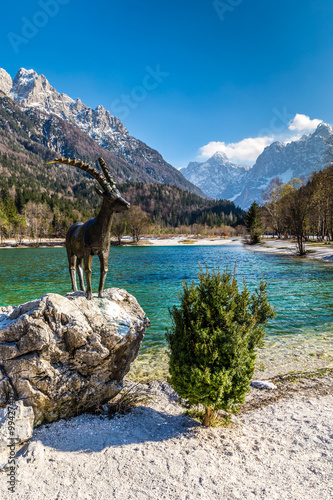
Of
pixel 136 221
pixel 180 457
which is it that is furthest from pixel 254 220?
pixel 180 457

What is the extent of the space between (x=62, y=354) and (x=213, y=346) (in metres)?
2.58

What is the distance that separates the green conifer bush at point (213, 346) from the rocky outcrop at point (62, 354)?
1.31m

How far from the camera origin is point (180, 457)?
11.8 ft

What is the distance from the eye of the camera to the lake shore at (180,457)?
3.00 metres

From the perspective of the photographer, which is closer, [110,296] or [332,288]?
[110,296]

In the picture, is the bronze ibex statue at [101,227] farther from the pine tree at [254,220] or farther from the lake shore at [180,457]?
the pine tree at [254,220]

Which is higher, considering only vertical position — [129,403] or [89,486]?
[89,486]

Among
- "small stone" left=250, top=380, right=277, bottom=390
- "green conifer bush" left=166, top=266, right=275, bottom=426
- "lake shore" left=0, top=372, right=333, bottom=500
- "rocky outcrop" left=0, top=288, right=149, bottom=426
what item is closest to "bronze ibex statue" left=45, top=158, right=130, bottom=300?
"rocky outcrop" left=0, top=288, right=149, bottom=426

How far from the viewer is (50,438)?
3.88 metres

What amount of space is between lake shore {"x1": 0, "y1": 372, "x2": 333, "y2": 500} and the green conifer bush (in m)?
0.60

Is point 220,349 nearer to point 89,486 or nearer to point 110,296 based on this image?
point 89,486

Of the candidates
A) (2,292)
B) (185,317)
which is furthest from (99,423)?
(2,292)

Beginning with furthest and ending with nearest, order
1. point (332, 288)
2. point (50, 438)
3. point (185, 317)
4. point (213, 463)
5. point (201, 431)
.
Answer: point (332, 288) < point (185, 317) < point (201, 431) < point (50, 438) < point (213, 463)

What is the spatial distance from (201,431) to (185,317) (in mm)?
1871
